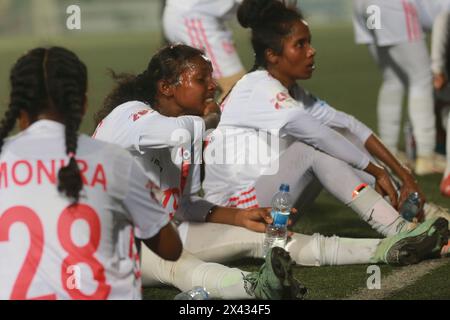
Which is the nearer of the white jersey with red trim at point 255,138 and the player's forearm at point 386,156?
the white jersey with red trim at point 255,138

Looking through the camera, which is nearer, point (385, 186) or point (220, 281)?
point (220, 281)

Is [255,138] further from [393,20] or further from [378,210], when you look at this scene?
[393,20]

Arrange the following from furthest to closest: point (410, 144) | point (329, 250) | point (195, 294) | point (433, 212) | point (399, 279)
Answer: point (410, 144) < point (433, 212) < point (329, 250) < point (399, 279) < point (195, 294)

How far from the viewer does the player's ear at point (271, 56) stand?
581 centimetres

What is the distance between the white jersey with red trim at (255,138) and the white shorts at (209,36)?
2412mm

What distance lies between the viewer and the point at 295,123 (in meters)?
5.55

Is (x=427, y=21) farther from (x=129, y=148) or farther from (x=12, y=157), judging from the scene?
(x=12, y=157)

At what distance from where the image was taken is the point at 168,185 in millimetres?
5062

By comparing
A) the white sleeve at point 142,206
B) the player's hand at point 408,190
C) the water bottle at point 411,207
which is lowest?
the water bottle at point 411,207

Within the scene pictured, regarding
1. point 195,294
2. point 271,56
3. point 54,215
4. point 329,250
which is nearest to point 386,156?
point 271,56

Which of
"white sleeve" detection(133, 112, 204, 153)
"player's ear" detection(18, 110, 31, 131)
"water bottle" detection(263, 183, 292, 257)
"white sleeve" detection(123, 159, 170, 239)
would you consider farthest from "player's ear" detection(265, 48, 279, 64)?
"player's ear" detection(18, 110, 31, 131)

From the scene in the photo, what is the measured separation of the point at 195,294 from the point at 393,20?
434 centimetres

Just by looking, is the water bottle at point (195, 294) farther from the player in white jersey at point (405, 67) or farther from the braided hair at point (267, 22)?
the player in white jersey at point (405, 67)

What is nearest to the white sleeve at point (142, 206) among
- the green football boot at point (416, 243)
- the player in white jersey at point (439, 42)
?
the green football boot at point (416, 243)
